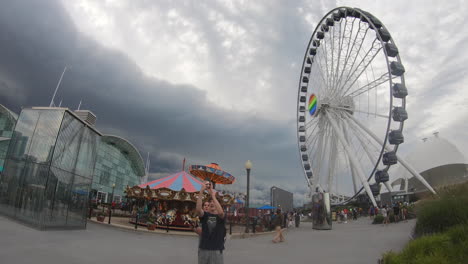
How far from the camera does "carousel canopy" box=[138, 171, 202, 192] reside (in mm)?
19812

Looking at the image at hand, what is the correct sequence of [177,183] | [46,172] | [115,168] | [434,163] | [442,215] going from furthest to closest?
1. [115,168]
2. [434,163]
3. [177,183]
4. [46,172]
5. [442,215]

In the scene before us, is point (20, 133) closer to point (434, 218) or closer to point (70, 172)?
point (70, 172)

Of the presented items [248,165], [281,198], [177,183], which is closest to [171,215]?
A: [177,183]

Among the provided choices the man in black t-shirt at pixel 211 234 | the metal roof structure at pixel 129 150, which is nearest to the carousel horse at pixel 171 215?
the man in black t-shirt at pixel 211 234

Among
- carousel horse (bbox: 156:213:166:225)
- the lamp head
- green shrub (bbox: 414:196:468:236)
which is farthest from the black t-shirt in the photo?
carousel horse (bbox: 156:213:166:225)

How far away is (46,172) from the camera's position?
34.9 feet

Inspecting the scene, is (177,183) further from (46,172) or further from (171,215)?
(46,172)

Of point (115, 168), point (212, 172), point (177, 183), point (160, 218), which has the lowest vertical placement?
point (160, 218)

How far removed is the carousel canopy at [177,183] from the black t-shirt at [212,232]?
1566cm

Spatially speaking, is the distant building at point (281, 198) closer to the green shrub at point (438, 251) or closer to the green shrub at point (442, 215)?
the green shrub at point (442, 215)

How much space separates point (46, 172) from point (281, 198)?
27.7 metres

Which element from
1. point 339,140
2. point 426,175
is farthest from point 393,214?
point 426,175

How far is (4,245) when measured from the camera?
22.4 ft

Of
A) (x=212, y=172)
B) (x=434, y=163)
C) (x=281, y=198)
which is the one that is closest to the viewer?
(x=212, y=172)
